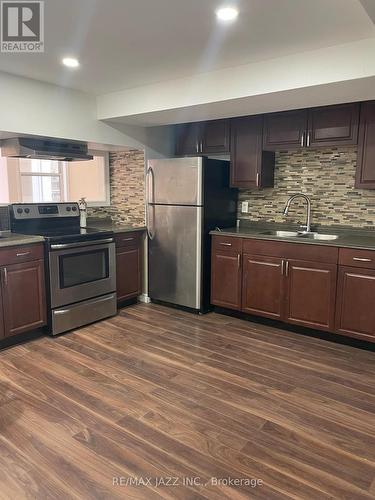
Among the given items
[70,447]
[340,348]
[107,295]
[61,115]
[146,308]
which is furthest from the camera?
[146,308]

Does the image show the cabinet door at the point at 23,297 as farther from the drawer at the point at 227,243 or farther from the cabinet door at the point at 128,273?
the drawer at the point at 227,243

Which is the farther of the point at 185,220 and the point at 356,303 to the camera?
the point at 185,220

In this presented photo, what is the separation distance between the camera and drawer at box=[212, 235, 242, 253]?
145 inches

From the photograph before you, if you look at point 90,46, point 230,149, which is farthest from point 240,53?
point 230,149

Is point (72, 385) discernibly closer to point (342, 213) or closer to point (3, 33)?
point (3, 33)

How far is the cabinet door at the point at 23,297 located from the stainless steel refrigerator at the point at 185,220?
1320 mm

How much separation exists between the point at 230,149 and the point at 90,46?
1.84 meters

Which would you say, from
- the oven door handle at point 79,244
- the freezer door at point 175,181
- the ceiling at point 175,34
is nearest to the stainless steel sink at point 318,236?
the freezer door at point 175,181

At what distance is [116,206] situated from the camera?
4566 mm

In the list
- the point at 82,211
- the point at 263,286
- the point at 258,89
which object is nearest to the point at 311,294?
the point at 263,286

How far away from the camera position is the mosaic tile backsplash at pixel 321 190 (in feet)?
11.4

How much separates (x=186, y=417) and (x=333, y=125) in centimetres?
264

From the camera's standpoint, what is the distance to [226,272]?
3.81 m

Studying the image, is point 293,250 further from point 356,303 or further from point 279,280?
point 356,303
